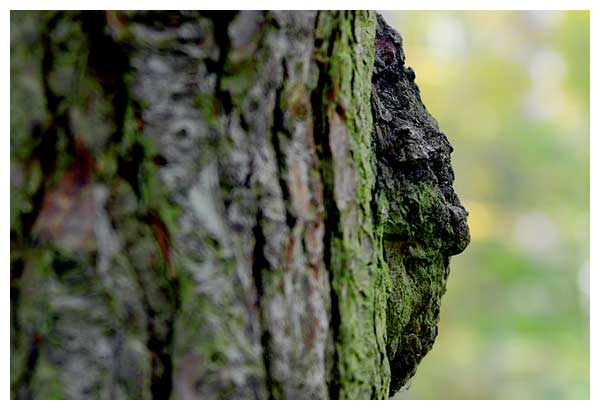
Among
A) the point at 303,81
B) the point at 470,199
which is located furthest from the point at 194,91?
the point at 470,199

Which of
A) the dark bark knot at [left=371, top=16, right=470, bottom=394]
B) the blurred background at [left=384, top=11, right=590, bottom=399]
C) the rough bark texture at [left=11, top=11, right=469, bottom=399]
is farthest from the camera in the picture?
the blurred background at [left=384, top=11, right=590, bottom=399]

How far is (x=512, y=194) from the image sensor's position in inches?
177

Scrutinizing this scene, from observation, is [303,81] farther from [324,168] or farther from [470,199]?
[470,199]

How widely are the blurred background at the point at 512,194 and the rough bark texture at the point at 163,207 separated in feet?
12.2

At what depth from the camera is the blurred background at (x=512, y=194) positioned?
417cm

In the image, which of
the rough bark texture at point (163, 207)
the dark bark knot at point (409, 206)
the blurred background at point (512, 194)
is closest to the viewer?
the rough bark texture at point (163, 207)

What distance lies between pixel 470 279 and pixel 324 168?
4.28 m

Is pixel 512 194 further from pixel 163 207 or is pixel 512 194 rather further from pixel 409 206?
pixel 163 207

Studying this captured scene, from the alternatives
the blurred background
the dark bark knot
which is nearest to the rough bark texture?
the dark bark knot

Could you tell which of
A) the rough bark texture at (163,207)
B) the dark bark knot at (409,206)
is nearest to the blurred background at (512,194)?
the dark bark knot at (409,206)

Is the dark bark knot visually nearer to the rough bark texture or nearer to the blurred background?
the rough bark texture

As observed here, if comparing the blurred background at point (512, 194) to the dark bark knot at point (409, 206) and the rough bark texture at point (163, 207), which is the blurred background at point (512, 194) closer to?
the dark bark knot at point (409, 206)

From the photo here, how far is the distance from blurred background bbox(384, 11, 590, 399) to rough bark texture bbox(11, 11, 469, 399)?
12.2 feet

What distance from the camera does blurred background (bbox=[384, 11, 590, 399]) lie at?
417 centimetres
